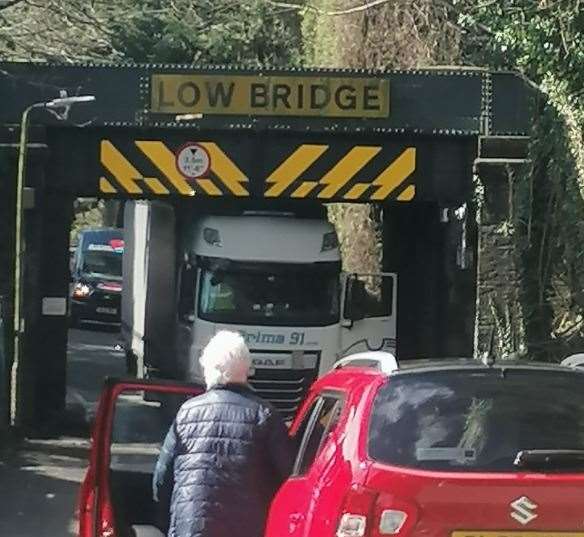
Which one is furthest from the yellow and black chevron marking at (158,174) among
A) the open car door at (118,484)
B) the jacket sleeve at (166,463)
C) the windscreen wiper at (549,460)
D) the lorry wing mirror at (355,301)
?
the windscreen wiper at (549,460)

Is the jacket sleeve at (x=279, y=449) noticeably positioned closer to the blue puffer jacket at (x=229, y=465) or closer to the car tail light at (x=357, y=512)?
the blue puffer jacket at (x=229, y=465)

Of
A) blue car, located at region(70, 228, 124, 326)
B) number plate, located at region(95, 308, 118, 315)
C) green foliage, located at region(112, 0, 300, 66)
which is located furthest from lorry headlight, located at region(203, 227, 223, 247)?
number plate, located at region(95, 308, 118, 315)

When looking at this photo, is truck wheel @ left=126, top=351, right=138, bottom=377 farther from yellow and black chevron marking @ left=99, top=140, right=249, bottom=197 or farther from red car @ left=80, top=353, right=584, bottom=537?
red car @ left=80, top=353, right=584, bottom=537

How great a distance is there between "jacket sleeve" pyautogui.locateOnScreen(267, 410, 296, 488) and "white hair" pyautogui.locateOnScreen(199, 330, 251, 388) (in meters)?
0.25

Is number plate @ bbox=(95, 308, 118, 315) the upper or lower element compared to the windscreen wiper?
upper

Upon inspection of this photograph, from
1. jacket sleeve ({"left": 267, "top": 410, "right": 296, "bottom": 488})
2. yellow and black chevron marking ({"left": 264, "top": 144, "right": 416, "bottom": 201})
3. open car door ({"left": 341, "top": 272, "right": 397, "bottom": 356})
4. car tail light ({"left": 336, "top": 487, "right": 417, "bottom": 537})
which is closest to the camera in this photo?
car tail light ({"left": 336, "top": 487, "right": 417, "bottom": 537})

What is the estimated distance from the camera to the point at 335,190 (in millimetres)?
19219

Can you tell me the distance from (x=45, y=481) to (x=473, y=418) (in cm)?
995

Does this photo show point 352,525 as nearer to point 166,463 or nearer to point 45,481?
point 166,463

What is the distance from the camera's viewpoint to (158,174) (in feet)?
61.9

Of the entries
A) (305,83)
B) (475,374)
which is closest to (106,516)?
(475,374)

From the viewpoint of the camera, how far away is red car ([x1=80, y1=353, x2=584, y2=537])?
577 centimetres

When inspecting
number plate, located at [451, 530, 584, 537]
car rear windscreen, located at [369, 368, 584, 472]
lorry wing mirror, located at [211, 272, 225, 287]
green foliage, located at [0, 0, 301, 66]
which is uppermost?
green foliage, located at [0, 0, 301, 66]

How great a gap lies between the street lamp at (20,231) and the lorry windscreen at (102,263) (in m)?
19.6
